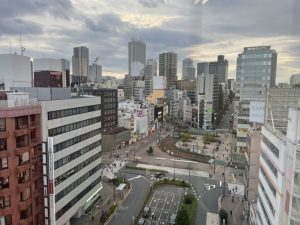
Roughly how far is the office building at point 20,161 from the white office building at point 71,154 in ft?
1.47

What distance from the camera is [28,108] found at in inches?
425

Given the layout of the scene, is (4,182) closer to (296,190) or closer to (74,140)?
(74,140)

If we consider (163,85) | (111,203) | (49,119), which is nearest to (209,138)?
(111,203)

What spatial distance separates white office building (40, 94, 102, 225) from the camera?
11.8m

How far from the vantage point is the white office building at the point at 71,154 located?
11758 mm

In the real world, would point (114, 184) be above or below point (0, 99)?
below

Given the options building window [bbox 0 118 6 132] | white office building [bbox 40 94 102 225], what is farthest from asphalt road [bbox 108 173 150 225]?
building window [bbox 0 118 6 132]

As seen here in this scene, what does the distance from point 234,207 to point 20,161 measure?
13.4 metres

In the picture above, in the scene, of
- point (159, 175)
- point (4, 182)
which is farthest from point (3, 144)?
point (159, 175)

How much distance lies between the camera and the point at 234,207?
17594 mm

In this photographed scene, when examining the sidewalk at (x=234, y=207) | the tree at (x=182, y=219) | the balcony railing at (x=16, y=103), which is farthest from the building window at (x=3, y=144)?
the sidewalk at (x=234, y=207)

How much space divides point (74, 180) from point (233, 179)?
46.0ft

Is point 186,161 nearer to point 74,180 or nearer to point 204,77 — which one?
point 74,180

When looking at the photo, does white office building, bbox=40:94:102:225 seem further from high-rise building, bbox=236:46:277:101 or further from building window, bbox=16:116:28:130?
high-rise building, bbox=236:46:277:101
